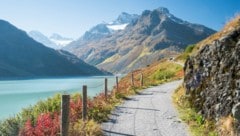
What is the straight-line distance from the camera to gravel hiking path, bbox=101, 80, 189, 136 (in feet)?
56.5

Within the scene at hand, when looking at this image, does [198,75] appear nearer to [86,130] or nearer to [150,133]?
[150,133]

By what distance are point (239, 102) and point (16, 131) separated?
10588mm

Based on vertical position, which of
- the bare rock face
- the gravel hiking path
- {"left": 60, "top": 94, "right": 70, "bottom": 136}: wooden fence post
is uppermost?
the bare rock face

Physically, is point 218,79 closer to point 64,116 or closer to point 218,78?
point 218,78

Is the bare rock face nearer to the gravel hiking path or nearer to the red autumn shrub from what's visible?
the gravel hiking path

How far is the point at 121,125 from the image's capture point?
753 inches

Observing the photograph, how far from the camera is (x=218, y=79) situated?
55.1 ft

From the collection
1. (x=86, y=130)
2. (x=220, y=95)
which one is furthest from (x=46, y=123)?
(x=220, y=95)

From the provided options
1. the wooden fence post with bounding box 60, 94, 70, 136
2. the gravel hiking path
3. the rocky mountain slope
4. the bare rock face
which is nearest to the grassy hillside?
the rocky mountain slope

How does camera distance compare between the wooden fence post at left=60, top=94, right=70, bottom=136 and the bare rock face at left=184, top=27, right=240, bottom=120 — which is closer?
the wooden fence post at left=60, top=94, right=70, bottom=136

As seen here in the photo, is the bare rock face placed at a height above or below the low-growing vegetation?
above

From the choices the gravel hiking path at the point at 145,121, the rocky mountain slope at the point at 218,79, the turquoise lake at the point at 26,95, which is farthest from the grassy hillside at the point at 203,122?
the turquoise lake at the point at 26,95

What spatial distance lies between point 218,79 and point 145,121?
486 centimetres

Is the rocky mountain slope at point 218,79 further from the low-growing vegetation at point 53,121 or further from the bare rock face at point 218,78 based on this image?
the low-growing vegetation at point 53,121
